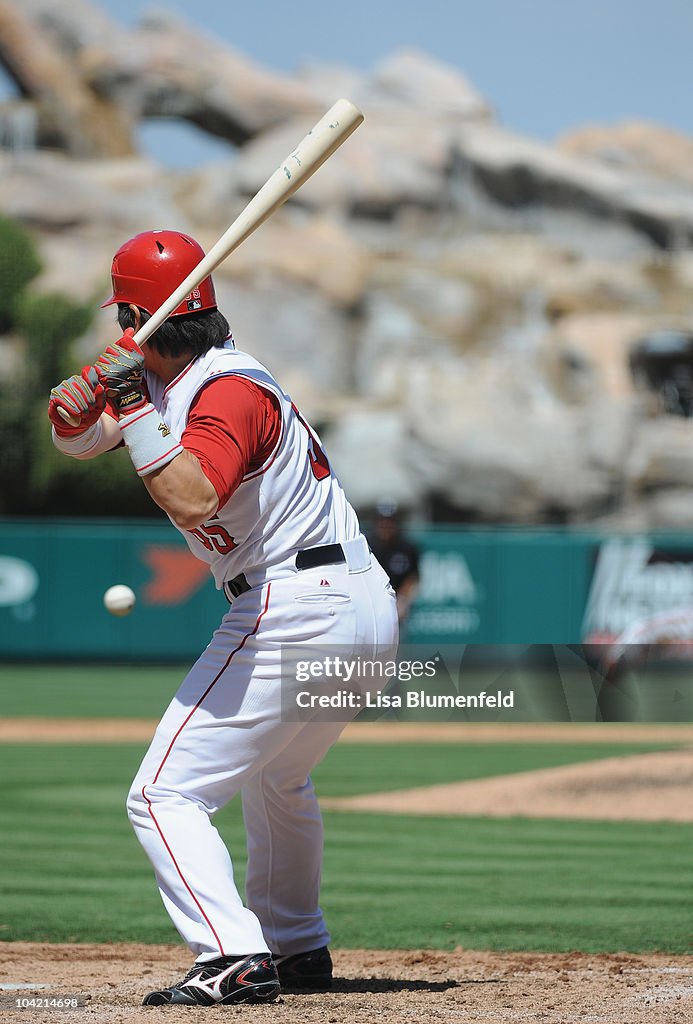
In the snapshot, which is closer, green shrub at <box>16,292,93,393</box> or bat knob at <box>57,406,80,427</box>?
bat knob at <box>57,406,80,427</box>

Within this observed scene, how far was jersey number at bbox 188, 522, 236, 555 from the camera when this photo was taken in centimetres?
373

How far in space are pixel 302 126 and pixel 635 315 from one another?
1302cm

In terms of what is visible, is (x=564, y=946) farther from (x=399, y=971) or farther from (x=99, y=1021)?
(x=99, y=1021)

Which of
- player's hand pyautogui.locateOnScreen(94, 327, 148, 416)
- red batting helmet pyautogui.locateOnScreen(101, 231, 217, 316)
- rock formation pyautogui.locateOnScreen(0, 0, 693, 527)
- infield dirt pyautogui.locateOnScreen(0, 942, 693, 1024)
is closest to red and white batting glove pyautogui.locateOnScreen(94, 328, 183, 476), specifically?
player's hand pyautogui.locateOnScreen(94, 327, 148, 416)

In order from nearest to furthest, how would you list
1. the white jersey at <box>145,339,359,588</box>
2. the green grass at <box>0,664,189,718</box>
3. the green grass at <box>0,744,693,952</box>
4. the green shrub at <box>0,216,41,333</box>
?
the white jersey at <box>145,339,359,588</box>, the green grass at <box>0,744,693,952</box>, the green grass at <box>0,664,189,718</box>, the green shrub at <box>0,216,41,333</box>

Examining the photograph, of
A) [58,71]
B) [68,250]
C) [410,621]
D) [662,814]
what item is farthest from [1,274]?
[662,814]

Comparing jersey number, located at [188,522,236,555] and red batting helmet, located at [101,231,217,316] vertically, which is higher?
red batting helmet, located at [101,231,217,316]

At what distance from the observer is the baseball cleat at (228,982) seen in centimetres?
355

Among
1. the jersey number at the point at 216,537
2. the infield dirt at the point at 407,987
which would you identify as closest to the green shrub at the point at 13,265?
the infield dirt at the point at 407,987

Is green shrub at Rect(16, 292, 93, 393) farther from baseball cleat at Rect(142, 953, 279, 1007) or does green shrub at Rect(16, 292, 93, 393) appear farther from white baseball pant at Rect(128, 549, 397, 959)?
baseball cleat at Rect(142, 953, 279, 1007)

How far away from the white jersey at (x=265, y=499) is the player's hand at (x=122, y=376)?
0.20 m

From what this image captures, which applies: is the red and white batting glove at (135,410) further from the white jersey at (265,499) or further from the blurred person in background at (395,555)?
the blurred person in background at (395,555)

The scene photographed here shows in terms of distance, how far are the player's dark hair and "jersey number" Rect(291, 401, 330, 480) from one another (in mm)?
282

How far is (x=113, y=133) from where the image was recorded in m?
46.1
